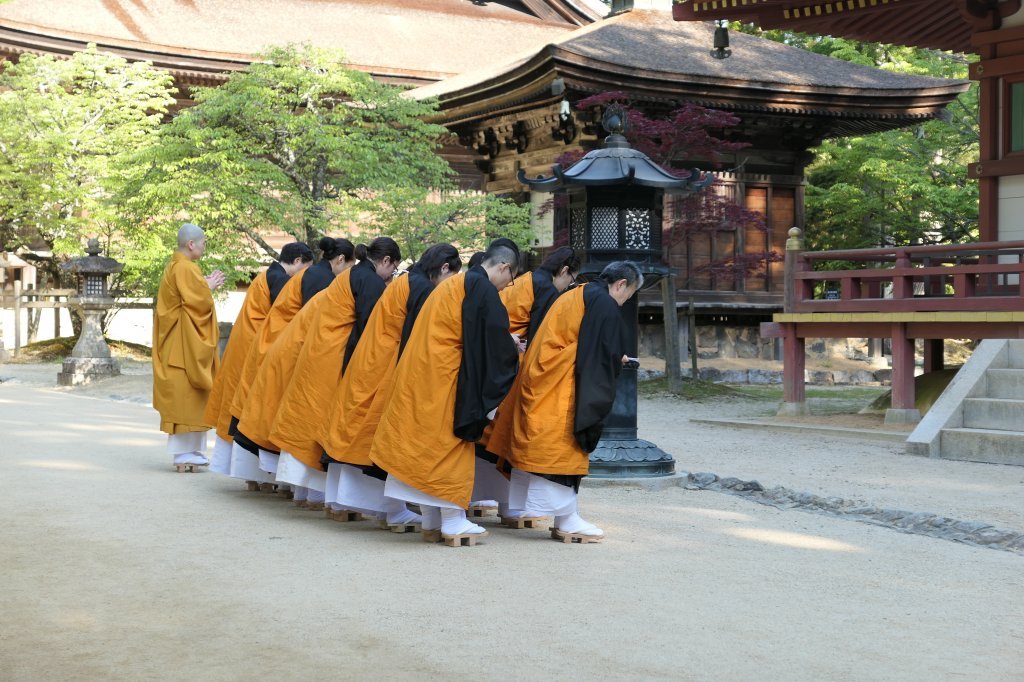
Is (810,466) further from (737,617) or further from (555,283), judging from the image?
Answer: (737,617)

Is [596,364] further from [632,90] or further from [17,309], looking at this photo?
[17,309]

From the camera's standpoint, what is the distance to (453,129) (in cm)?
2122

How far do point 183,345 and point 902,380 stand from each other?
23.0 feet

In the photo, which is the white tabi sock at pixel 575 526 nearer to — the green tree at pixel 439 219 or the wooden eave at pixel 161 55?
the green tree at pixel 439 219

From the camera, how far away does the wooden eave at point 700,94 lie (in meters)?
17.5

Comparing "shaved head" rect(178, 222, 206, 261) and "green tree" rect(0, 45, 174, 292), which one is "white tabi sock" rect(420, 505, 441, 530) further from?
"green tree" rect(0, 45, 174, 292)

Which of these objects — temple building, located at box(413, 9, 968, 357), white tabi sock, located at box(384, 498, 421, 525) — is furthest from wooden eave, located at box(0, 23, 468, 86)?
white tabi sock, located at box(384, 498, 421, 525)

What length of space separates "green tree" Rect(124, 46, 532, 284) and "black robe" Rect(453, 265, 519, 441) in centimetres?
937

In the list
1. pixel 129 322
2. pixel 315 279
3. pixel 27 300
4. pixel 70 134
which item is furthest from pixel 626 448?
pixel 129 322

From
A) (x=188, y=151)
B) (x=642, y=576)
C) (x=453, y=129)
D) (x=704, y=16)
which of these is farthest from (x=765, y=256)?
(x=642, y=576)

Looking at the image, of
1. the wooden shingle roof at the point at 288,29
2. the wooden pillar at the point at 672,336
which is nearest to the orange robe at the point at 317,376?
the wooden pillar at the point at 672,336

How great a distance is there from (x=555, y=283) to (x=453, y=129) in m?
14.5

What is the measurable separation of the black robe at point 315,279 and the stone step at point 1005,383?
6.05 m

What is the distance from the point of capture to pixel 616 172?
8539 millimetres
